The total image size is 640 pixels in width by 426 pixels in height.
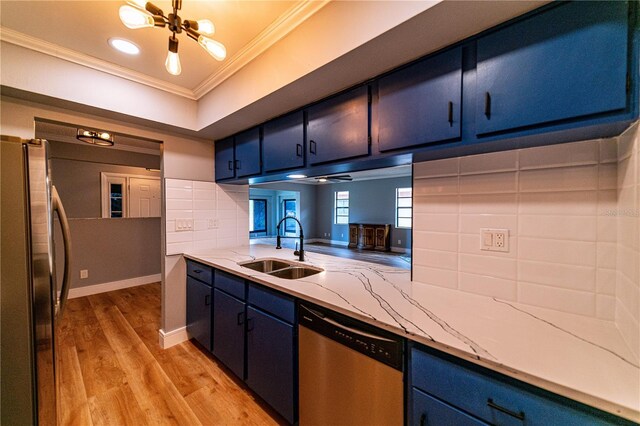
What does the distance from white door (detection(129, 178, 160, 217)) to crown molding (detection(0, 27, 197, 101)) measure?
2.72 metres

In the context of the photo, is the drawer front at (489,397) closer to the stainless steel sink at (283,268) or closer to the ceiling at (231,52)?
the stainless steel sink at (283,268)

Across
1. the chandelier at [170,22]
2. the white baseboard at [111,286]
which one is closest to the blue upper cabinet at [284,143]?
the chandelier at [170,22]

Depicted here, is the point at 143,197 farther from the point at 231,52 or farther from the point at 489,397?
the point at 489,397

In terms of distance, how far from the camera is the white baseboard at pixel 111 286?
12.2 feet

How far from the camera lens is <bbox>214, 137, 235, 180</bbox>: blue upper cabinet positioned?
2529 mm

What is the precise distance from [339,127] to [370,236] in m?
6.73

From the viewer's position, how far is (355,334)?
1109 mm

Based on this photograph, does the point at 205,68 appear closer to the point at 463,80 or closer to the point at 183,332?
the point at 463,80

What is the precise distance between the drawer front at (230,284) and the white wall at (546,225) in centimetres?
123

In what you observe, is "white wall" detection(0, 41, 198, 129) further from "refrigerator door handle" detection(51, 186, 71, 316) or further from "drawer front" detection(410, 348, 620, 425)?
"drawer front" detection(410, 348, 620, 425)

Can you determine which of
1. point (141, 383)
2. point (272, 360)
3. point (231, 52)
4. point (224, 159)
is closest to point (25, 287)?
point (272, 360)

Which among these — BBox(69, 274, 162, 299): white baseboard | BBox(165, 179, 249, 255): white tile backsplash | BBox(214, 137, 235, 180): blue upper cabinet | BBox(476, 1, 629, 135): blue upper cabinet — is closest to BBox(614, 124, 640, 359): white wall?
BBox(476, 1, 629, 135): blue upper cabinet

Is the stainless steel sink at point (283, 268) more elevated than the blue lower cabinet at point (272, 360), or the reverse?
the stainless steel sink at point (283, 268)

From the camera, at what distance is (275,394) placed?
4.98ft
